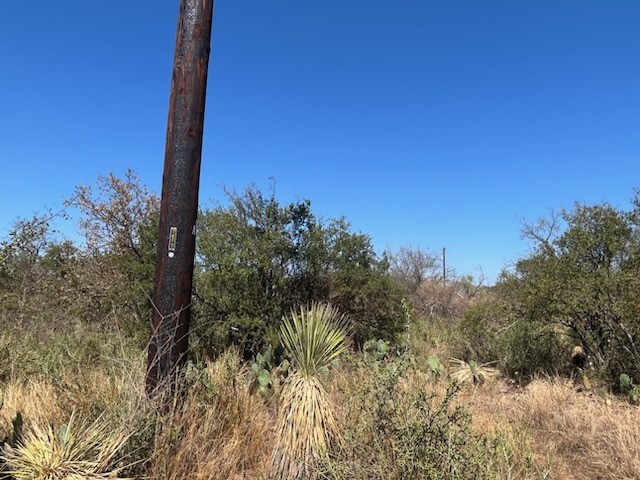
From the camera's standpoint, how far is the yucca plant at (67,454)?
304cm

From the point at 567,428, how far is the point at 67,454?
216 inches

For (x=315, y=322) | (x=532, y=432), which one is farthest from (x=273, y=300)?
(x=532, y=432)

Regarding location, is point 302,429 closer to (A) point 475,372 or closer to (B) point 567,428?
(B) point 567,428

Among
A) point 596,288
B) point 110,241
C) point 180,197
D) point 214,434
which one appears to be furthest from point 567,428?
point 110,241

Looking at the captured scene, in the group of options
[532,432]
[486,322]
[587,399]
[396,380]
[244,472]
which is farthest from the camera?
[486,322]

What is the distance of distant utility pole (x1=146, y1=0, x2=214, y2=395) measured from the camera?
13.0 ft

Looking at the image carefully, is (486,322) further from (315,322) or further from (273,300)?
(315,322)

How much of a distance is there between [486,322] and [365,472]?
7687 millimetres

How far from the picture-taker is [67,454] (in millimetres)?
3129

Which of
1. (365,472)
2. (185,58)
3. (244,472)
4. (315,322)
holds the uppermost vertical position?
(185,58)

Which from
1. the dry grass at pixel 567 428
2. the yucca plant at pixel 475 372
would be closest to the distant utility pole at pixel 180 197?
the dry grass at pixel 567 428

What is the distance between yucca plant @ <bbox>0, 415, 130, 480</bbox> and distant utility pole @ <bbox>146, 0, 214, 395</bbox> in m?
0.56

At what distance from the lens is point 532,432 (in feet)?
18.0

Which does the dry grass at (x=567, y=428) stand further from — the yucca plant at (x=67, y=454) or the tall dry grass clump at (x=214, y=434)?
the yucca plant at (x=67, y=454)
